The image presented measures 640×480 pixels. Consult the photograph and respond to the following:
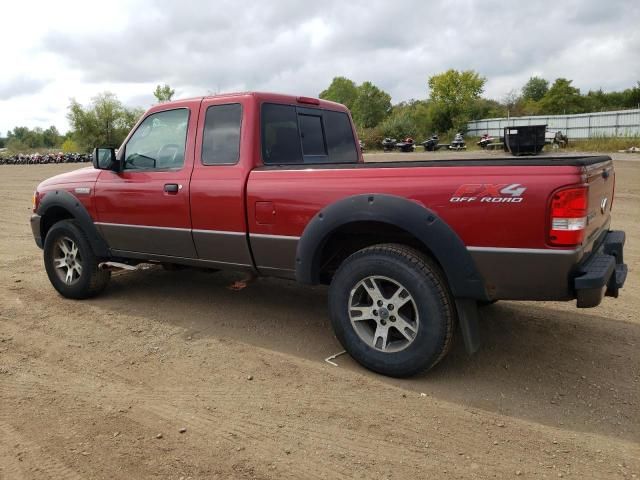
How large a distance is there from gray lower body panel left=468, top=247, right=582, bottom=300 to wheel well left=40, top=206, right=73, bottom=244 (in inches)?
174

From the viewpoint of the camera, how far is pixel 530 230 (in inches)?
122

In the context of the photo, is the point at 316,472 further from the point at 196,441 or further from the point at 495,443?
the point at 495,443

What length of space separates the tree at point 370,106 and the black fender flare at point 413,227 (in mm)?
73830

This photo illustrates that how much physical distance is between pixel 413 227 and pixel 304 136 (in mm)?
1877

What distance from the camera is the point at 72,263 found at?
569cm

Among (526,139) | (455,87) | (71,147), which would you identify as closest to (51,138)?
(71,147)

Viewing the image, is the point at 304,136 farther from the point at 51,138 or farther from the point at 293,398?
the point at 51,138

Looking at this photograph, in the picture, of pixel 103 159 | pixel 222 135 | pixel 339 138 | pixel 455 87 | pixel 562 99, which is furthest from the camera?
pixel 455 87

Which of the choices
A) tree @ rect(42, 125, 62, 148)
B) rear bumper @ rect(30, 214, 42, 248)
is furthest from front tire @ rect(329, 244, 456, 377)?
tree @ rect(42, 125, 62, 148)

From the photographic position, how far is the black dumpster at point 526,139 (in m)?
22.9

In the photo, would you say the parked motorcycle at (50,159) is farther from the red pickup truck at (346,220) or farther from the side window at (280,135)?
the side window at (280,135)

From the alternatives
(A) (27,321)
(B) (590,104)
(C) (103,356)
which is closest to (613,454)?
(C) (103,356)

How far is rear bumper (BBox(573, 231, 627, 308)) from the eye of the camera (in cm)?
311

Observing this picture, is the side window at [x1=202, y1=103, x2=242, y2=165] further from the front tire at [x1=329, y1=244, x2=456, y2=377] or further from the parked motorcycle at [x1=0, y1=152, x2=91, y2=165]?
the parked motorcycle at [x1=0, y1=152, x2=91, y2=165]
